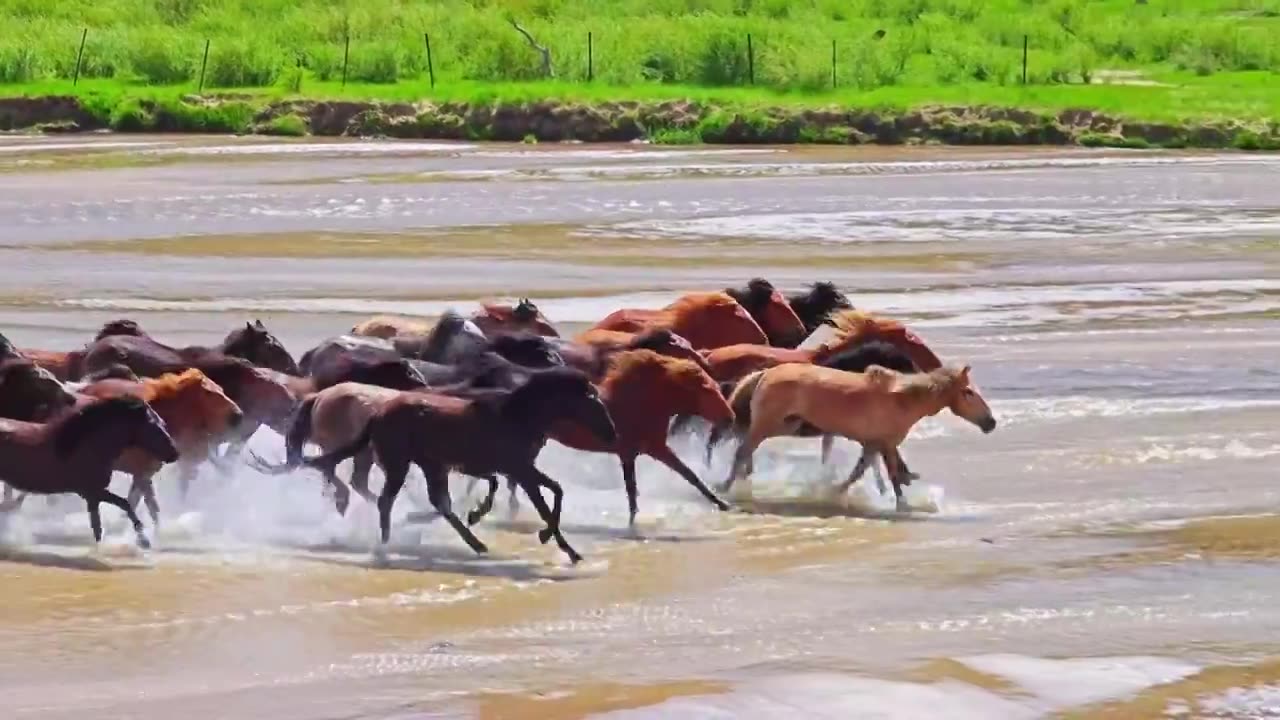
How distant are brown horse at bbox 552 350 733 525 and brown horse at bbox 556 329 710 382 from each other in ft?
0.60

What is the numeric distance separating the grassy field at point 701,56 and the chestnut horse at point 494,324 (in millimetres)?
25836

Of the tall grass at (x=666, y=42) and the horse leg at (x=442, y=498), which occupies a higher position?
the tall grass at (x=666, y=42)

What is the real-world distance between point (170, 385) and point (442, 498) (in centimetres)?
168

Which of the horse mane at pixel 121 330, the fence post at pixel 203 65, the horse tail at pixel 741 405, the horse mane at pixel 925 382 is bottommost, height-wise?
the horse tail at pixel 741 405

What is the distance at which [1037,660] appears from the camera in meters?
8.32

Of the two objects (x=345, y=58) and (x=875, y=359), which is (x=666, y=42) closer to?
(x=345, y=58)

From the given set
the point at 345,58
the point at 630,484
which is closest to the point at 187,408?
the point at 630,484

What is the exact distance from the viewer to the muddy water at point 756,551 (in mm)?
7992

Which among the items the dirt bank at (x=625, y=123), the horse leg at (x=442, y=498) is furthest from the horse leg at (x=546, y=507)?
the dirt bank at (x=625, y=123)

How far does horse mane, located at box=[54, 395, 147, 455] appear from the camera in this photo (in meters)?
10.2

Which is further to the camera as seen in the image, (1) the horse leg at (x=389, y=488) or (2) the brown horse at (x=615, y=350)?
(2) the brown horse at (x=615, y=350)

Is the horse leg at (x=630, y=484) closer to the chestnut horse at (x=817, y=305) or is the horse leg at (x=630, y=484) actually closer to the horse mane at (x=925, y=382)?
the horse mane at (x=925, y=382)

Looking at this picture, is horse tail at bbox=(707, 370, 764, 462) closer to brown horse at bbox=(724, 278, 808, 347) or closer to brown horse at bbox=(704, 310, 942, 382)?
brown horse at bbox=(704, 310, 942, 382)

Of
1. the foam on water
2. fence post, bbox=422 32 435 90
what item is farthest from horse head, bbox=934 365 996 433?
fence post, bbox=422 32 435 90
